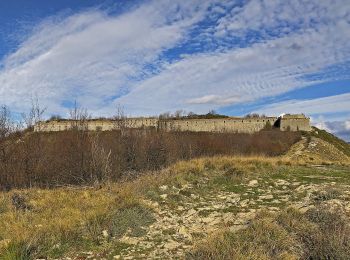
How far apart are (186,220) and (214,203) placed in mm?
1631

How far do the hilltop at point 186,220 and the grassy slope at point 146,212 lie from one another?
2cm

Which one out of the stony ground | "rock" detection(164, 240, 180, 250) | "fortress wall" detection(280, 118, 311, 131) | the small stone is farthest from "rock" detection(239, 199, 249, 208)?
"fortress wall" detection(280, 118, 311, 131)

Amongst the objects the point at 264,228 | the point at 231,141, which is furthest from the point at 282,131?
the point at 264,228

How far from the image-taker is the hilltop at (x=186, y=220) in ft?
19.3

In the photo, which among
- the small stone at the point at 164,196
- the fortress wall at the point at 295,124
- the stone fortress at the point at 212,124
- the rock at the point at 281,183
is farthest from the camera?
the fortress wall at the point at 295,124

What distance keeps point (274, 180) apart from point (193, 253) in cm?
722

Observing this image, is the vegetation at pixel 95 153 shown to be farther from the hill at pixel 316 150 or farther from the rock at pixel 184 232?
the rock at pixel 184 232

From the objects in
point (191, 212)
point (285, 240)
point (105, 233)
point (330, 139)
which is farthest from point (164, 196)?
point (330, 139)

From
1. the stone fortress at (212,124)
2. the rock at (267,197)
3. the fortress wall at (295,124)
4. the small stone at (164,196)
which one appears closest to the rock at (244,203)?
the rock at (267,197)

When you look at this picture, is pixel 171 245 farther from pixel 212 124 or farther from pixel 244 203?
pixel 212 124

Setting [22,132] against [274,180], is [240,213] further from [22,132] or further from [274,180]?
[22,132]

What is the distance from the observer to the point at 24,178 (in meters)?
23.5

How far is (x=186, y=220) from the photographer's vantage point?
7.97m

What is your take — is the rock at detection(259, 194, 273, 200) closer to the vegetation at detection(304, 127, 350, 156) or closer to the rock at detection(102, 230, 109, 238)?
the rock at detection(102, 230, 109, 238)
